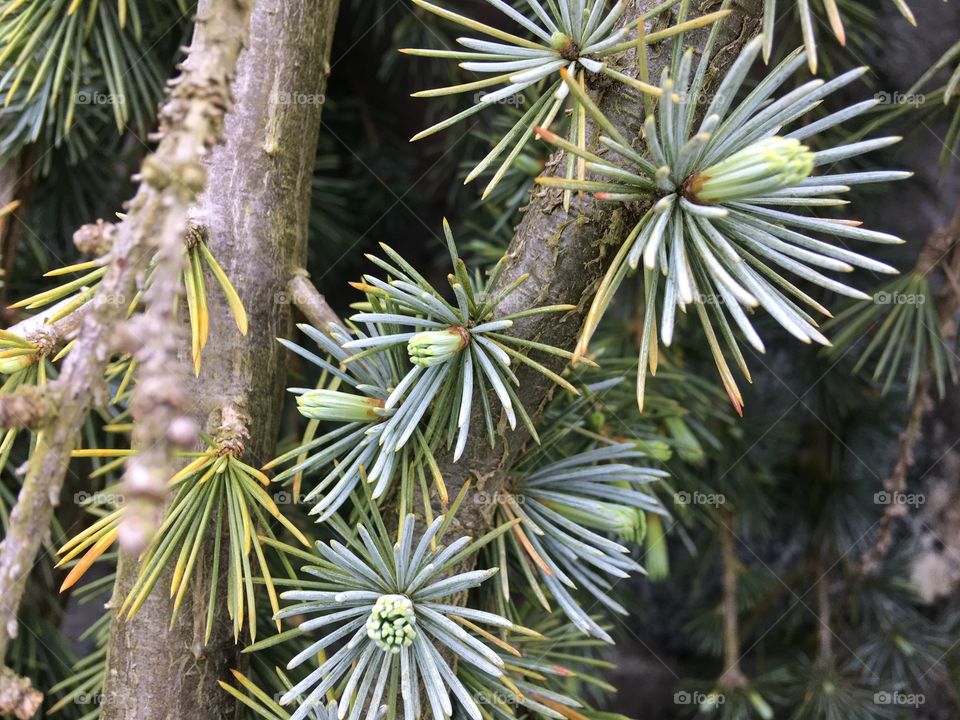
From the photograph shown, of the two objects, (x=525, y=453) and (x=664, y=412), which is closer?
(x=525, y=453)

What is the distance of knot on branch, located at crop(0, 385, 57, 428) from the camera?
177 mm

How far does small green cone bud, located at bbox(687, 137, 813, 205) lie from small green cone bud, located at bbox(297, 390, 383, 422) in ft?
0.56

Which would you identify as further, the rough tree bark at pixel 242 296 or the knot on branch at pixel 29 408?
the rough tree bark at pixel 242 296

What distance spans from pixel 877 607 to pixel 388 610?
2.12 feet

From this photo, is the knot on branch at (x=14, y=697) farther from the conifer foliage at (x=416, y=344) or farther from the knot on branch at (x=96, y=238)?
the knot on branch at (x=96, y=238)

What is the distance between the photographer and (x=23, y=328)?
357mm

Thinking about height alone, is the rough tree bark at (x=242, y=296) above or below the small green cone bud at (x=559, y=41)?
below

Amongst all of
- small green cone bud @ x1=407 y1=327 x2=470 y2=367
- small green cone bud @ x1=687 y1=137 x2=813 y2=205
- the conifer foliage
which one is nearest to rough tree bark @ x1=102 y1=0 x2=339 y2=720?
the conifer foliage

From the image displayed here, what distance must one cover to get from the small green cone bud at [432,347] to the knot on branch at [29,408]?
15 cm

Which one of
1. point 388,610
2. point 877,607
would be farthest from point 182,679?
point 877,607

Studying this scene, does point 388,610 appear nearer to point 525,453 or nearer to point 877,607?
point 525,453

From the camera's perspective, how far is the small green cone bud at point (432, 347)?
31 cm

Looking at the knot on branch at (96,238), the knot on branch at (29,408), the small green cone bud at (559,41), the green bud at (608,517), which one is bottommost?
the green bud at (608,517)

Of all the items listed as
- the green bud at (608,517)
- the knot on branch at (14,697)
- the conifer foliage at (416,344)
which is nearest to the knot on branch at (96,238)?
the conifer foliage at (416,344)
